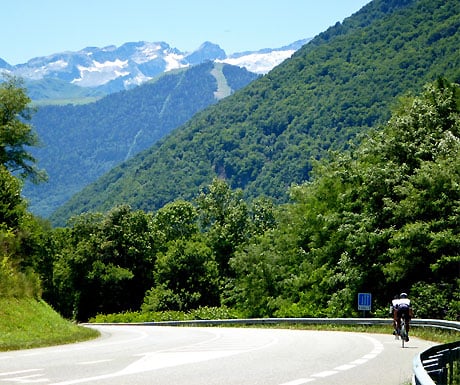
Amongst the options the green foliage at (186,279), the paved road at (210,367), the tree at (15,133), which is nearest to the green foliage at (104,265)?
the green foliage at (186,279)

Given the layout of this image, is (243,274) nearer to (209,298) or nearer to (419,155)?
(209,298)

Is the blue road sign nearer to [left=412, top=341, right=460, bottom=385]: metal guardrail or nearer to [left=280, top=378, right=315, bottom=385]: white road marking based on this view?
[left=412, top=341, right=460, bottom=385]: metal guardrail

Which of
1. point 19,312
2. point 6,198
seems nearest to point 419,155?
point 6,198

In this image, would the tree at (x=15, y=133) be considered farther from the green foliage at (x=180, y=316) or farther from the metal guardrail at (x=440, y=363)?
the metal guardrail at (x=440, y=363)

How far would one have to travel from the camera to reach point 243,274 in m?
70.9

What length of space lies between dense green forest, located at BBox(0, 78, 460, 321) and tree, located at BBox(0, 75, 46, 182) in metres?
0.10

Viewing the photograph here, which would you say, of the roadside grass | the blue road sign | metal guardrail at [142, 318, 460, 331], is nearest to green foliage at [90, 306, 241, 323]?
metal guardrail at [142, 318, 460, 331]

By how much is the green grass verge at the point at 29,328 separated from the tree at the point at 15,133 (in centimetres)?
3011

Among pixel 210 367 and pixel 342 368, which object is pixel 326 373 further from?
pixel 210 367

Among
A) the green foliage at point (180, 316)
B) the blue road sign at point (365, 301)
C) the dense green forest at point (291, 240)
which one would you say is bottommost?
the green foliage at point (180, 316)

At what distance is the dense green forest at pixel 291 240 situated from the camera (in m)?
38.0

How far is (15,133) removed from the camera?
182ft

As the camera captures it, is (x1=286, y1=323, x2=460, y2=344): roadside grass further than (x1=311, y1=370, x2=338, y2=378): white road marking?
Yes

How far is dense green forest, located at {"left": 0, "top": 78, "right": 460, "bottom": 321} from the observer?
37969mm
